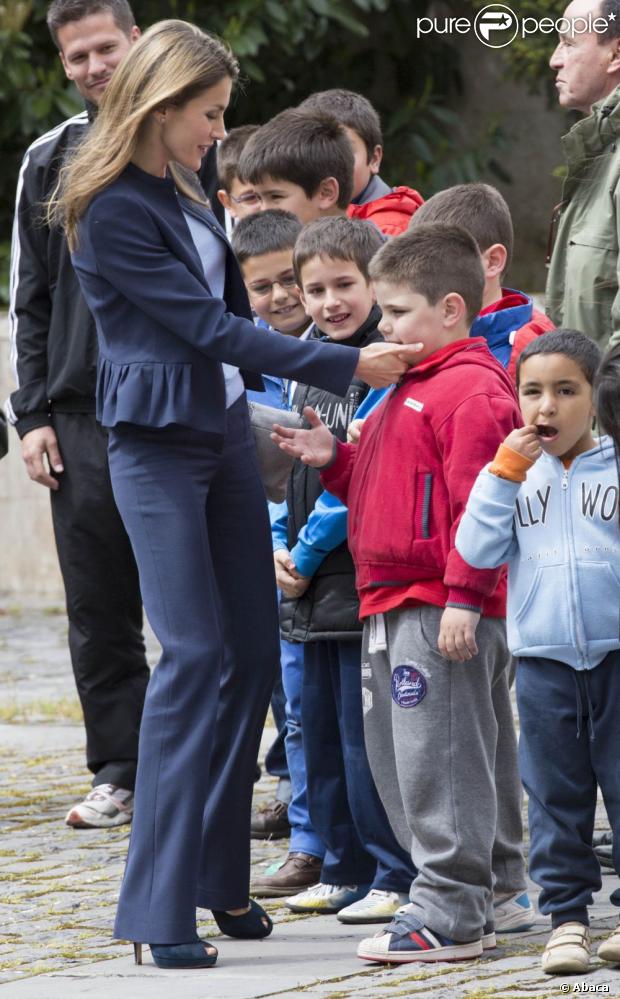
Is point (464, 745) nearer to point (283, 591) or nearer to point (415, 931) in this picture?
point (415, 931)

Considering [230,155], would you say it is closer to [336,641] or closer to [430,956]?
[336,641]

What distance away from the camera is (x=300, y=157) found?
5.30 metres

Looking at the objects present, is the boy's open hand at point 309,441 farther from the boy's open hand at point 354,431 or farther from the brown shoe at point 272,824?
the brown shoe at point 272,824

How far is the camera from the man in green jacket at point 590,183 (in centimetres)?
507

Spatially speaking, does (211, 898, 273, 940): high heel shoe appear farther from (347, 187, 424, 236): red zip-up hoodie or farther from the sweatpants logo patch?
(347, 187, 424, 236): red zip-up hoodie

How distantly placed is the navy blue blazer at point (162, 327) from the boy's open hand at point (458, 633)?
1.90ft

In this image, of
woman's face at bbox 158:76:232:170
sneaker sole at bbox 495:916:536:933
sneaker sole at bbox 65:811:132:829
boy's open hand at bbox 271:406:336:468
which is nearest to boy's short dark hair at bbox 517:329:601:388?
boy's open hand at bbox 271:406:336:468

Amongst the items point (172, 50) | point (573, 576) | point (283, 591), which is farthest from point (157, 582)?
point (172, 50)

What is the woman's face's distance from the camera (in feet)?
13.1

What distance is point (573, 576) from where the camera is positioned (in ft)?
12.4

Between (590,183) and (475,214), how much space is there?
74cm

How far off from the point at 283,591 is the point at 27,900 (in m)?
1.06

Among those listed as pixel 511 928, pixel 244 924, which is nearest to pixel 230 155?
pixel 244 924

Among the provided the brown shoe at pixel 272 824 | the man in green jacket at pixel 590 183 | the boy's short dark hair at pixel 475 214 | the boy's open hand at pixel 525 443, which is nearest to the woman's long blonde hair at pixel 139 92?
the boy's short dark hair at pixel 475 214
